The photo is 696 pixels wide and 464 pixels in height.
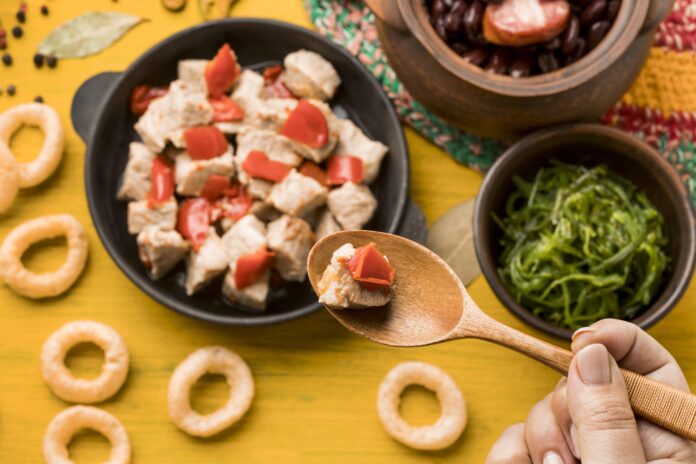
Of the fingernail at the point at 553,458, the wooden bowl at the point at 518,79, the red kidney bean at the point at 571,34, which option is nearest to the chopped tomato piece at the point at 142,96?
the wooden bowl at the point at 518,79

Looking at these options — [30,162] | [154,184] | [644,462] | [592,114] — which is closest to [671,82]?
[592,114]

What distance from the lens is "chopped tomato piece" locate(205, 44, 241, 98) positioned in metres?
3.54

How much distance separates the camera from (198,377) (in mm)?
3531

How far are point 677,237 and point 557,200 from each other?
44cm

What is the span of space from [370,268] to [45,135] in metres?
1.82

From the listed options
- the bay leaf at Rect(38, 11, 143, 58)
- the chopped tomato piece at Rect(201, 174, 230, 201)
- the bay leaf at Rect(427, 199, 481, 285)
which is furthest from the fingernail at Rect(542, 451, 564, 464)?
the bay leaf at Rect(38, 11, 143, 58)

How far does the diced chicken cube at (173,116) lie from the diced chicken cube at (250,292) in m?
0.57

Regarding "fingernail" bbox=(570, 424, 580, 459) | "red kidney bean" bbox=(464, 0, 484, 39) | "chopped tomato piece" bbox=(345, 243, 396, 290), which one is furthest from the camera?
"red kidney bean" bbox=(464, 0, 484, 39)

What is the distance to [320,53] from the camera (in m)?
3.61

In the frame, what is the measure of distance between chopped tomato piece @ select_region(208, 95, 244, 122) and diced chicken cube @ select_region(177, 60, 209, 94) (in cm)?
7

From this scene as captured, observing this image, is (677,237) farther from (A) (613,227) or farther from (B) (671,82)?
(B) (671,82)

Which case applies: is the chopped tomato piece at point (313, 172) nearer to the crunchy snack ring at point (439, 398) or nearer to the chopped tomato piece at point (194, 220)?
the chopped tomato piece at point (194, 220)

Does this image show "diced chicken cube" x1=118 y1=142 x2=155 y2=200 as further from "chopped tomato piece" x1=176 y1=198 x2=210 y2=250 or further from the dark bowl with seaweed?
the dark bowl with seaweed

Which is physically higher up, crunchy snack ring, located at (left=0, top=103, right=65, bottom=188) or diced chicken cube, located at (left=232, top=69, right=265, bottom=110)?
diced chicken cube, located at (left=232, top=69, right=265, bottom=110)
